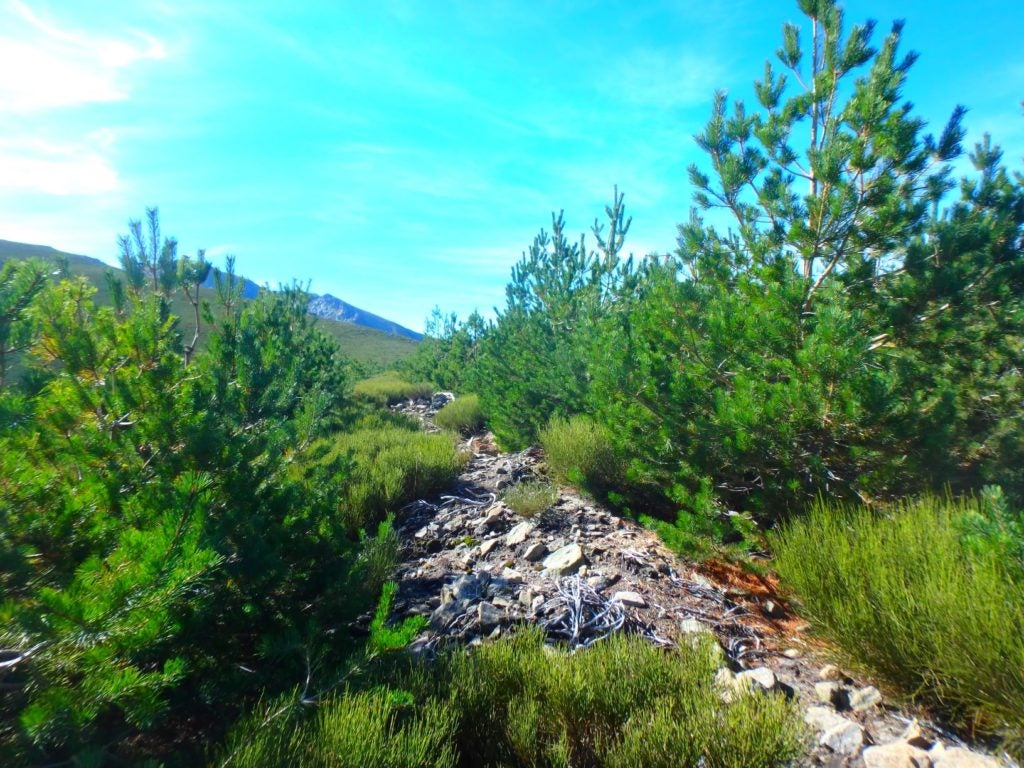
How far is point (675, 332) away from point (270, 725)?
388cm

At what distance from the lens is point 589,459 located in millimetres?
5656

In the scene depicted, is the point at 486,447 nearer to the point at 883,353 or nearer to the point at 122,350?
the point at 883,353

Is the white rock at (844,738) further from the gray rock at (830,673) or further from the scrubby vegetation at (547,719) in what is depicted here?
the gray rock at (830,673)

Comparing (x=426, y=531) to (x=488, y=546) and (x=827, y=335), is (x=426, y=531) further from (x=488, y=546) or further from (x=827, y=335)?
(x=827, y=335)

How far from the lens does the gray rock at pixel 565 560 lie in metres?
3.93

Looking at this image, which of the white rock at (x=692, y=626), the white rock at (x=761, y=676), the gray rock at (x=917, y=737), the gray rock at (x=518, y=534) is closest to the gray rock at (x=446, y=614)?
the gray rock at (x=518, y=534)

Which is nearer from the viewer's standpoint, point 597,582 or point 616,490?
point 597,582

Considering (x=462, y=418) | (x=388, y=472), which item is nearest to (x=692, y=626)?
(x=388, y=472)

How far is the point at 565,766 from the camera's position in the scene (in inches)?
78.0

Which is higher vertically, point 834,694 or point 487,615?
point 834,694

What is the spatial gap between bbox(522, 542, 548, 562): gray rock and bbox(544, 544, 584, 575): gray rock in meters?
0.09

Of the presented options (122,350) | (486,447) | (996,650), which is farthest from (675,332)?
(486,447)

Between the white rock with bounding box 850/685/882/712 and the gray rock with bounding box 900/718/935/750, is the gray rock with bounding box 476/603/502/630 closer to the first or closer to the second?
the white rock with bounding box 850/685/882/712

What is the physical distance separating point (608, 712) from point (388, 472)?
3.88 m
